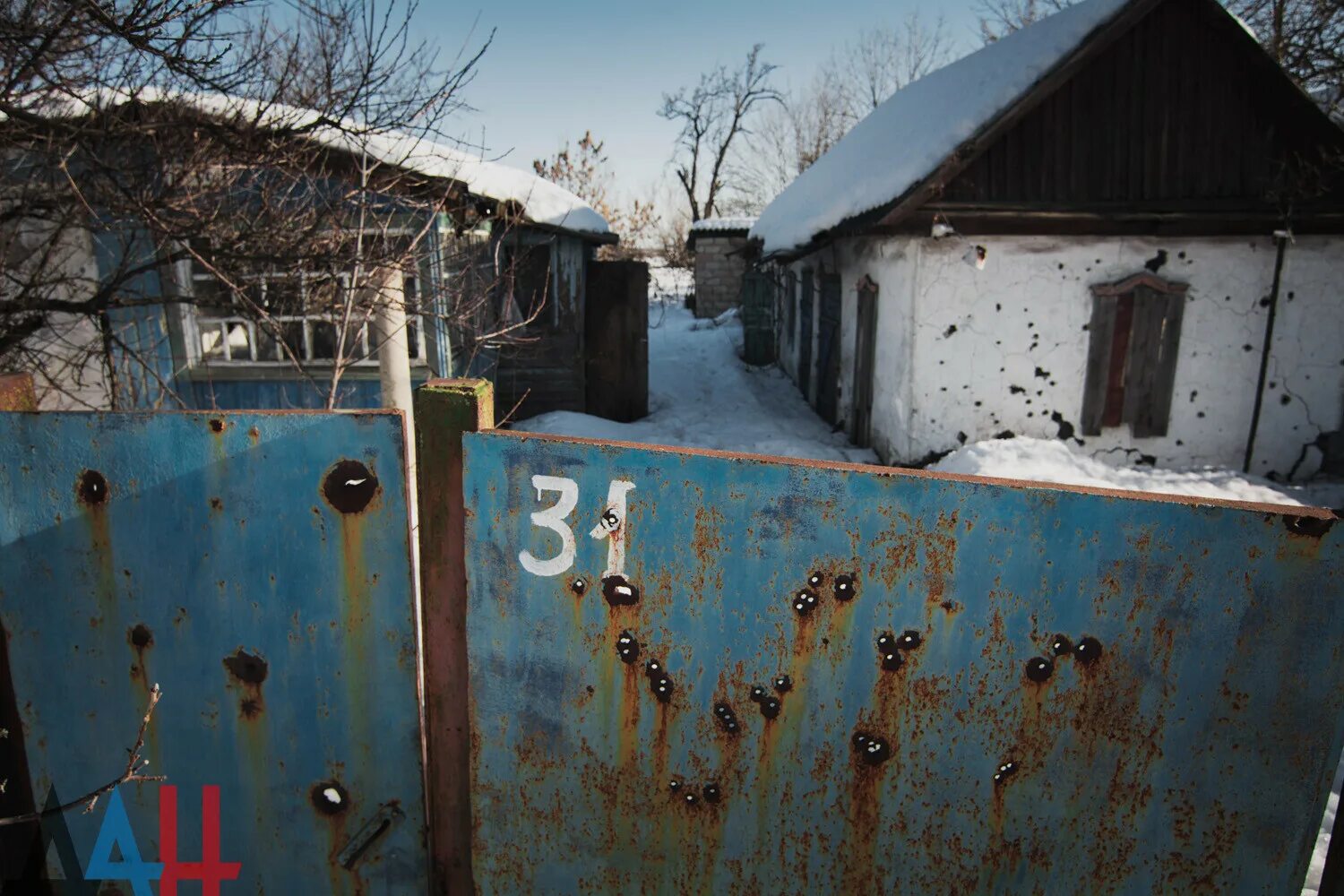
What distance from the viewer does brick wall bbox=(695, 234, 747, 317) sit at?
21.9 m

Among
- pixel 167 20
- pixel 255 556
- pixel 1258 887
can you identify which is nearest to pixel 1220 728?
pixel 1258 887

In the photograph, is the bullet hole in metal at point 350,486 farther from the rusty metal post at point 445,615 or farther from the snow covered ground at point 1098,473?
the snow covered ground at point 1098,473

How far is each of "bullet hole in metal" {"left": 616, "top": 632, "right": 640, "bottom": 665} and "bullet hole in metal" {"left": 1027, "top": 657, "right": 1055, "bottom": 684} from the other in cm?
75

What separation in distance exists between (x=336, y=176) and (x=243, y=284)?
2.34 metres

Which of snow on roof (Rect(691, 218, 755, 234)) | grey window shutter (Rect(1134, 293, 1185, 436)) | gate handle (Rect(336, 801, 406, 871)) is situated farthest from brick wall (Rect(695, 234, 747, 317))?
gate handle (Rect(336, 801, 406, 871))

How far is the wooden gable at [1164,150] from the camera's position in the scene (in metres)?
7.30

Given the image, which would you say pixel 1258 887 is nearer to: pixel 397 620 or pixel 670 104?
pixel 397 620

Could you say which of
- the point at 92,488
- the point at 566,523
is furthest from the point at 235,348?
the point at 566,523

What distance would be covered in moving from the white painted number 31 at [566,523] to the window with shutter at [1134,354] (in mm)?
7924

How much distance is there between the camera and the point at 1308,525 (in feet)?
4.08

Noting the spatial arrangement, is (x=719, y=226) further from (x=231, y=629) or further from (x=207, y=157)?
(x=231, y=629)

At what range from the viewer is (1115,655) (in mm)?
1332

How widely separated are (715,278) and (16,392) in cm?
2118

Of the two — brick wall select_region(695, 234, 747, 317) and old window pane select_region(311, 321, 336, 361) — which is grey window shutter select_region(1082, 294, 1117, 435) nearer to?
old window pane select_region(311, 321, 336, 361)
